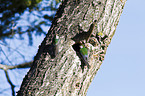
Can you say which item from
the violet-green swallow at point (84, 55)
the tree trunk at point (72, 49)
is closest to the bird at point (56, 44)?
the tree trunk at point (72, 49)

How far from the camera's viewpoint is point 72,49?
39.9 inches

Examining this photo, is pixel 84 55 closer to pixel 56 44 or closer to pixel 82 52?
pixel 82 52

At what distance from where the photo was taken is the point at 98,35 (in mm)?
1071

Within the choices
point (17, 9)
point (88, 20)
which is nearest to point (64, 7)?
point (88, 20)

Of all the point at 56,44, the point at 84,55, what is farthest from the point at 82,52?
the point at 56,44

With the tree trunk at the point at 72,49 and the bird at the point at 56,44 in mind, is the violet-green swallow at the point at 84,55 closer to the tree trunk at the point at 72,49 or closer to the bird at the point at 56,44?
the tree trunk at the point at 72,49

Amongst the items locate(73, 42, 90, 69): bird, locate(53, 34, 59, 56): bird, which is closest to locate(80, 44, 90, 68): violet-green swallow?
locate(73, 42, 90, 69): bird

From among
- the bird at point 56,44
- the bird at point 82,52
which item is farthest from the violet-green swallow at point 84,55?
the bird at point 56,44

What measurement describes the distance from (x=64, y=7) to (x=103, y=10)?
0.26 metres

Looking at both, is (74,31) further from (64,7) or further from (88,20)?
(64,7)

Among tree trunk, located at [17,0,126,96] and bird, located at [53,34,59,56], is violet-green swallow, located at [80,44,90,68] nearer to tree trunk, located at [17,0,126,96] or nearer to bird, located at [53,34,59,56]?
tree trunk, located at [17,0,126,96]

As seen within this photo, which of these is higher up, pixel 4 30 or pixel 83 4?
pixel 4 30

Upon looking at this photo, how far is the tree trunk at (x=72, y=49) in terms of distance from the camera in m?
0.93

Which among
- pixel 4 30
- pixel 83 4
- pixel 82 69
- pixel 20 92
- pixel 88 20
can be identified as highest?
pixel 4 30
